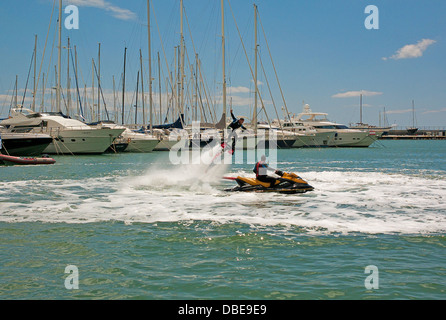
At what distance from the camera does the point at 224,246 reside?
9305 mm

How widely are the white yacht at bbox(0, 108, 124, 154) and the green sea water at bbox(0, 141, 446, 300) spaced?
111 ft

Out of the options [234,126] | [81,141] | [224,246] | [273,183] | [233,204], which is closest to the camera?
[224,246]

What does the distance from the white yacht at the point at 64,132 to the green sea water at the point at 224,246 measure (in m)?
33.9

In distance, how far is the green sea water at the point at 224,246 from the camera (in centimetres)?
A: 681

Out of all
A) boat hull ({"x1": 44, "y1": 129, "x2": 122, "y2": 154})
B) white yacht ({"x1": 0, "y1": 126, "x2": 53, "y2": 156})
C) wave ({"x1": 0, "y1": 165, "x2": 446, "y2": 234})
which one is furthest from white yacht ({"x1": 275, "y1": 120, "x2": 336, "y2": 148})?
wave ({"x1": 0, "y1": 165, "x2": 446, "y2": 234})

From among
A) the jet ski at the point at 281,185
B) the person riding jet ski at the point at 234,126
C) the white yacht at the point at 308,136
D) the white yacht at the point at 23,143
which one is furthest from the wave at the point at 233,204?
the white yacht at the point at 308,136

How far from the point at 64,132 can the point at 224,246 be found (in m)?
44.5

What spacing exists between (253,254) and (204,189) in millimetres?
10725

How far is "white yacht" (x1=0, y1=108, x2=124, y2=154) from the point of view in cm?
4944

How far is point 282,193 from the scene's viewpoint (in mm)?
17797

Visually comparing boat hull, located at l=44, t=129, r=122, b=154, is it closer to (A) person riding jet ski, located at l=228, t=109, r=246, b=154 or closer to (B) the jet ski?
(A) person riding jet ski, located at l=228, t=109, r=246, b=154

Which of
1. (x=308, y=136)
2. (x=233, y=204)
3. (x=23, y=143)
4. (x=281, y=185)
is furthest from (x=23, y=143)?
(x=308, y=136)

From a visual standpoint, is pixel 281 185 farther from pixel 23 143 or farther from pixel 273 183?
pixel 23 143

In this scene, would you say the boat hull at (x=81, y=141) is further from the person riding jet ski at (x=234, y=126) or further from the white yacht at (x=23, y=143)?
the person riding jet ski at (x=234, y=126)
